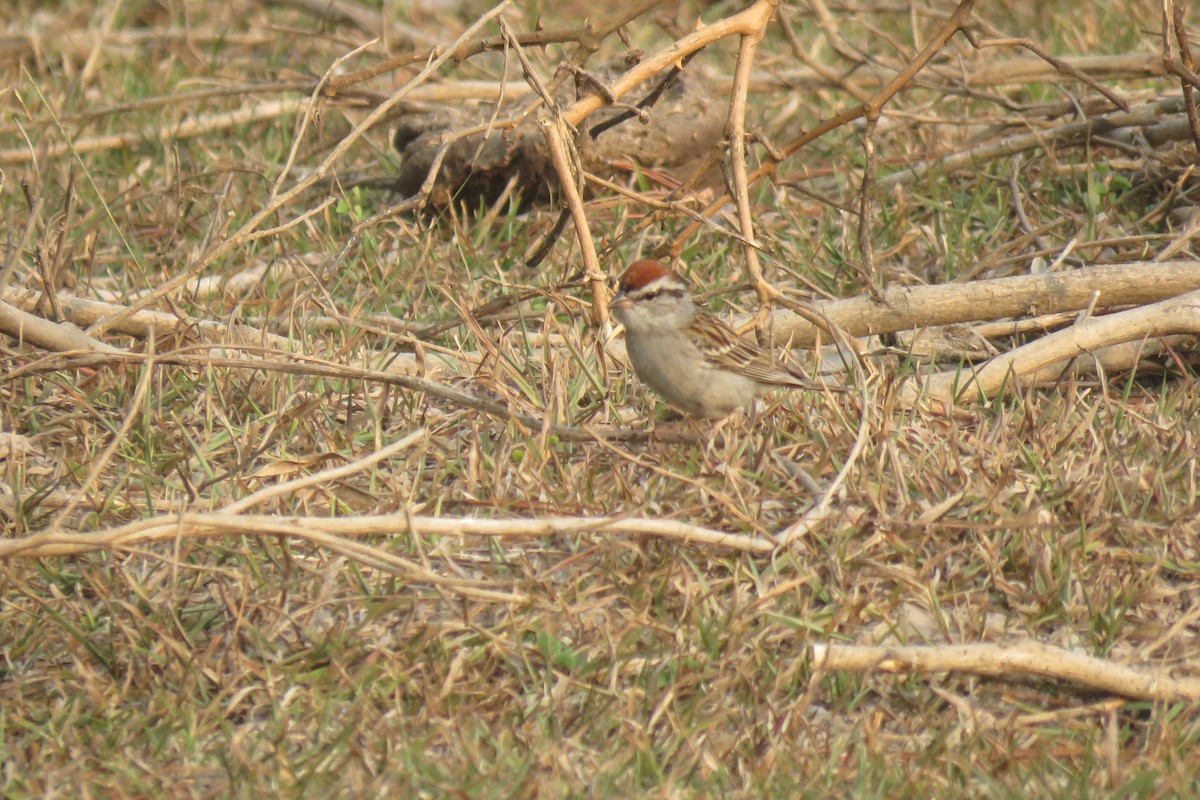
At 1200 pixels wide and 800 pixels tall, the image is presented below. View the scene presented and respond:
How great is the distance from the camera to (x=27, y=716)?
3.54 meters

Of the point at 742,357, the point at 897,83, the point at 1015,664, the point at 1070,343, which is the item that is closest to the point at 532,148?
the point at 897,83

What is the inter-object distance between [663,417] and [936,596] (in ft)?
4.42

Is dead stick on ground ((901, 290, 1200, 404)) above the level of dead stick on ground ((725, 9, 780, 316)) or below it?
below

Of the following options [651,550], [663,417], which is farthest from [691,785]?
[663,417]

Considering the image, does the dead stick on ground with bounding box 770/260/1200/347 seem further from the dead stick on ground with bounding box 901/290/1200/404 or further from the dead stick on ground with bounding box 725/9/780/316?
the dead stick on ground with bounding box 725/9/780/316

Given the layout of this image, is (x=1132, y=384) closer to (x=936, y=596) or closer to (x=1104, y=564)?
(x=1104, y=564)

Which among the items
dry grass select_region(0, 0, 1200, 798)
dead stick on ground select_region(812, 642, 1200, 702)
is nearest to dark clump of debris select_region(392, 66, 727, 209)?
dry grass select_region(0, 0, 1200, 798)

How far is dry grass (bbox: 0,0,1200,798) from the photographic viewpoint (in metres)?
3.40

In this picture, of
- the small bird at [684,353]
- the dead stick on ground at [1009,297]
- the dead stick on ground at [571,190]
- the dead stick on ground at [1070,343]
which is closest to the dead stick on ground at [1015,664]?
the small bird at [684,353]

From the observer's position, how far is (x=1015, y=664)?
3.56 metres

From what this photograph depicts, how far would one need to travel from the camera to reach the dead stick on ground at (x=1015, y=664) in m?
3.55

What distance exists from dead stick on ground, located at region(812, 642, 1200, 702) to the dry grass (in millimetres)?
62

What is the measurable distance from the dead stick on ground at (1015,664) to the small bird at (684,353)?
48.1 inches

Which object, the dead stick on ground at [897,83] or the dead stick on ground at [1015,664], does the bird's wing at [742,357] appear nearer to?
the dead stick on ground at [897,83]
